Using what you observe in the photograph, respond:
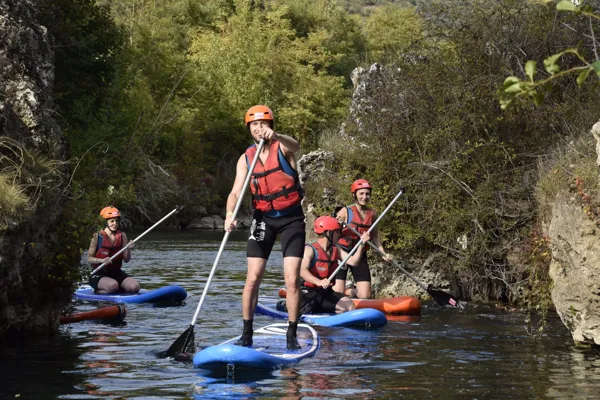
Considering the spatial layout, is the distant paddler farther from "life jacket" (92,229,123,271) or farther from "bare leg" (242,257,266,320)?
"bare leg" (242,257,266,320)

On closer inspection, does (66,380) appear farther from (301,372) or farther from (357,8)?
(357,8)

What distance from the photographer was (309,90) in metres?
50.7

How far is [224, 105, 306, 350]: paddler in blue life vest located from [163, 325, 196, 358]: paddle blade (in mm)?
448

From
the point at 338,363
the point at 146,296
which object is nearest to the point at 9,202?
the point at 338,363

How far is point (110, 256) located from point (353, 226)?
→ 12.9 ft

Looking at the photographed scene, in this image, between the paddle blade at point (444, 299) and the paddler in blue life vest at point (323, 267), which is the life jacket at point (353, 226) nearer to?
the paddler in blue life vest at point (323, 267)

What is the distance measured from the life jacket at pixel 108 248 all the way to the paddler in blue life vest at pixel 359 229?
11.4 ft

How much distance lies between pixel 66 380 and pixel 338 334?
3880 mm

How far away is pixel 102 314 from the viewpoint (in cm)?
1186

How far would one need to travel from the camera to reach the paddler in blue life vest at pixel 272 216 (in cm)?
844

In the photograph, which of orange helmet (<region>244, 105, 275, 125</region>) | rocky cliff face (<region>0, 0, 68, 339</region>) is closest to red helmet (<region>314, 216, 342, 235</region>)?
rocky cliff face (<region>0, 0, 68, 339</region>)

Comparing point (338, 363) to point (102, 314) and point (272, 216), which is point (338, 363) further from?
point (102, 314)

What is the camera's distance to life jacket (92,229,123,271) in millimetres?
14645

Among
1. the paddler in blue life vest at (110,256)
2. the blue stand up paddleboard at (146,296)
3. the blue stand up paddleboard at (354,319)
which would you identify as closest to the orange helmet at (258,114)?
the blue stand up paddleboard at (354,319)
